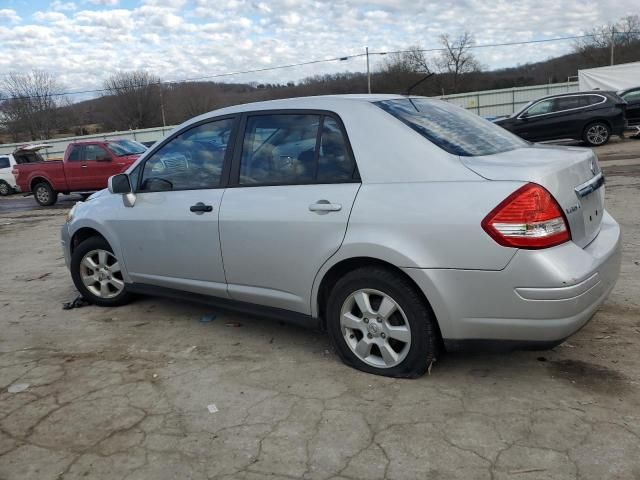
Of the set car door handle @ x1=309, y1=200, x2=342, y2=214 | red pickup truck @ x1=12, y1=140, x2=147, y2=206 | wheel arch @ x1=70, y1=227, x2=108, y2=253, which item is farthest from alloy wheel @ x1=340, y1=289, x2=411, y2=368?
red pickup truck @ x1=12, y1=140, x2=147, y2=206

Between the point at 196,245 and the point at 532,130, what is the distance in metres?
15.4

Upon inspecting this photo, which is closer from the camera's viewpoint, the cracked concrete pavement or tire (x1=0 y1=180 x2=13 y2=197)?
the cracked concrete pavement

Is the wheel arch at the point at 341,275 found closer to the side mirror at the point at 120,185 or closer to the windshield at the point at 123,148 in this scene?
the side mirror at the point at 120,185

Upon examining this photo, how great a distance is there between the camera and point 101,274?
202 inches

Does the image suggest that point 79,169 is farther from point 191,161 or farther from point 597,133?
point 597,133

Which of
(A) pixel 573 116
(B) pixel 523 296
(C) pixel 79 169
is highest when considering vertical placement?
(A) pixel 573 116

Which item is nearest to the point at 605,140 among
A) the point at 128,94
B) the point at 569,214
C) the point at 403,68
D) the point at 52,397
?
the point at 569,214

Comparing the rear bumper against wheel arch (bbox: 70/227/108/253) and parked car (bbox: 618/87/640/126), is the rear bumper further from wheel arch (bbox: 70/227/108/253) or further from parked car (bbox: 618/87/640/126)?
parked car (bbox: 618/87/640/126)

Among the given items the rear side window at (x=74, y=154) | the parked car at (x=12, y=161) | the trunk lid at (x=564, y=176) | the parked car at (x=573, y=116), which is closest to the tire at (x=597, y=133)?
the parked car at (x=573, y=116)

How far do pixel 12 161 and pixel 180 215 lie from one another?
784 inches

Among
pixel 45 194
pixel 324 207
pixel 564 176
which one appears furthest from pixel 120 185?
pixel 45 194

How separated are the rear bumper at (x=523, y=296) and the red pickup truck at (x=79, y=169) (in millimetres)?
13558

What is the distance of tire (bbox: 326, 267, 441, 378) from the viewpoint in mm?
3150

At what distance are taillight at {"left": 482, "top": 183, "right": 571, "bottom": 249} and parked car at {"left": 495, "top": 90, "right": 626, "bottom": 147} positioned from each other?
1523cm
